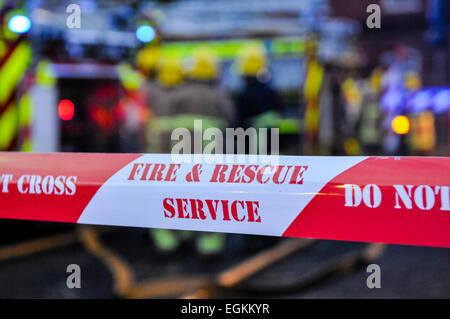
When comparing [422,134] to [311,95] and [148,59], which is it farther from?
[148,59]

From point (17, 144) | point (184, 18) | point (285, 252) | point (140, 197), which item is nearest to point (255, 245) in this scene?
point (285, 252)

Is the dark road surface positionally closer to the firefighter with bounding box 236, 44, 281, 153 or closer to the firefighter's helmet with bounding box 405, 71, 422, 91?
the firefighter with bounding box 236, 44, 281, 153

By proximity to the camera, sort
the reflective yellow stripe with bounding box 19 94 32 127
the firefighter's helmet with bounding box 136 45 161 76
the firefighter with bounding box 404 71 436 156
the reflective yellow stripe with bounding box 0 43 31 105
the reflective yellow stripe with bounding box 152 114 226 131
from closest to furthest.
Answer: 1. the reflective yellow stripe with bounding box 0 43 31 105
2. the reflective yellow stripe with bounding box 19 94 32 127
3. the reflective yellow stripe with bounding box 152 114 226 131
4. the firefighter's helmet with bounding box 136 45 161 76
5. the firefighter with bounding box 404 71 436 156

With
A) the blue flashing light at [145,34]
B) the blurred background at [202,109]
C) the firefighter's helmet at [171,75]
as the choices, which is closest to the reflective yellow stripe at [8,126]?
the blurred background at [202,109]

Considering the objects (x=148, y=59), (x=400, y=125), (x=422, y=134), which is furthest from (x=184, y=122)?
(x=400, y=125)

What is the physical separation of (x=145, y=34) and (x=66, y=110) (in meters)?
1.42

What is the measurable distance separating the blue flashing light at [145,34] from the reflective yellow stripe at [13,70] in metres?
2.99

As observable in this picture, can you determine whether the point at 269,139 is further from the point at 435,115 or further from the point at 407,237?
the point at 407,237

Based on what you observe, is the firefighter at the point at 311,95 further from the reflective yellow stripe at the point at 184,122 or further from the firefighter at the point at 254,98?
the reflective yellow stripe at the point at 184,122

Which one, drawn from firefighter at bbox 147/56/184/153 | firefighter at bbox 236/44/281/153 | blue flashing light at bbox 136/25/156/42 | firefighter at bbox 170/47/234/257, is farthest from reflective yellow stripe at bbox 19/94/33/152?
blue flashing light at bbox 136/25/156/42

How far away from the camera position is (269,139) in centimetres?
602

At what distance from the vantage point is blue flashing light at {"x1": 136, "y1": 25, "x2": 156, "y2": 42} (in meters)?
6.95

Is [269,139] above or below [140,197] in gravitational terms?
above

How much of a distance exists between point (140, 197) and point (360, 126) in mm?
7934
